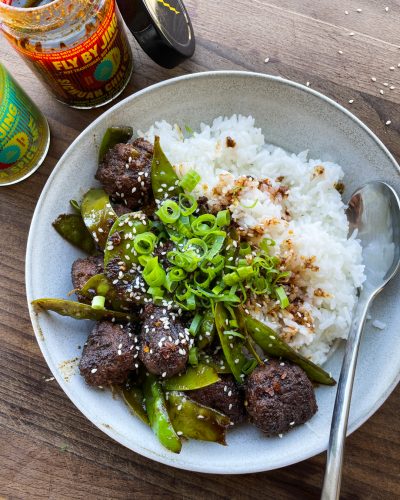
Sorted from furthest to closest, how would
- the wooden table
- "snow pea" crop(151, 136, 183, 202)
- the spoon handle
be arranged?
the wooden table < "snow pea" crop(151, 136, 183, 202) < the spoon handle

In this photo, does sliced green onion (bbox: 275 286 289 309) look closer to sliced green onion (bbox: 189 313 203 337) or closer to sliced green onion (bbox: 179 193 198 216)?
sliced green onion (bbox: 189 313 203 337)

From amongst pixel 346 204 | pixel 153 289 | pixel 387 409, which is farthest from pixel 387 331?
pixel 153 289

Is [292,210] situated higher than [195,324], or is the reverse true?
[195,324]

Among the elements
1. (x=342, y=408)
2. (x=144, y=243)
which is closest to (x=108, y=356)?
(x=144, y=243)

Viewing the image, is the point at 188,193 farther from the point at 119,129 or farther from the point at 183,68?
the point at 183,68

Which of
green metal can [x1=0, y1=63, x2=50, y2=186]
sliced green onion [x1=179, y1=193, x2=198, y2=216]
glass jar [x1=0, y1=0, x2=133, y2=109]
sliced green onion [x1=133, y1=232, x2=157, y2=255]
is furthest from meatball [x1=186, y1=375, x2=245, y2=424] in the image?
A: glass jar [x1=0, y1=0, x2=133, y2=109]

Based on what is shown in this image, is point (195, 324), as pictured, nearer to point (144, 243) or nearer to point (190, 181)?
point (144, 243)

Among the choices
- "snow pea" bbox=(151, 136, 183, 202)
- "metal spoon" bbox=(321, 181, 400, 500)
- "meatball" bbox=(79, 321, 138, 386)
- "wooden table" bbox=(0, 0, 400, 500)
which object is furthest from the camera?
"wooden table" bbox=(0, 0, 400, 500)
